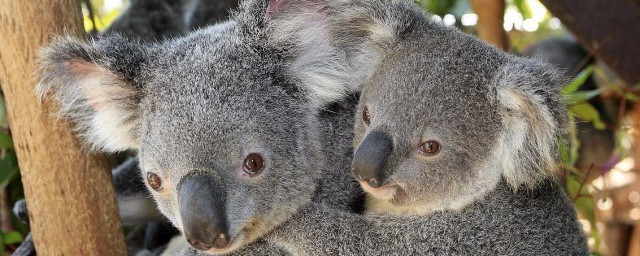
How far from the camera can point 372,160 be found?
207 centimetres

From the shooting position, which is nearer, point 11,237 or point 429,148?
point 429,148

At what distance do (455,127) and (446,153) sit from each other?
0.29 feet

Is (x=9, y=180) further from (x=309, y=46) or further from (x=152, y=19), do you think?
(x=309, y=46)

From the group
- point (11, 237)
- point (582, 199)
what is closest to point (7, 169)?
point (11, 237)

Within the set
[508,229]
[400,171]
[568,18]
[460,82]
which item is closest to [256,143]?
[400,171]

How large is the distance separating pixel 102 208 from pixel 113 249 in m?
0.18

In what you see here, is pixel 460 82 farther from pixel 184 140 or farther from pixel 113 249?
pixel 113 249

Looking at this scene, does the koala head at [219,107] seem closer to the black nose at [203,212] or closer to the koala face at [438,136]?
the black nose at [203,212]

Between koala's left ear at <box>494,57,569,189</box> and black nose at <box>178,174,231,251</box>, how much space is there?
36.0 inches

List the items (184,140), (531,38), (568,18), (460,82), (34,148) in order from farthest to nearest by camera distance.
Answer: (531,38) < (568,18) < (34,148) < (460,82) < (184,140)

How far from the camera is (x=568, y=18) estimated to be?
328cm

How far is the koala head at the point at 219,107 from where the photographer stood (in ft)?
6.81

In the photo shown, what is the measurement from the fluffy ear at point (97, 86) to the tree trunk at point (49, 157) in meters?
0.07

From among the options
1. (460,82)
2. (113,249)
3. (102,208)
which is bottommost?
(113,249)
